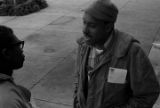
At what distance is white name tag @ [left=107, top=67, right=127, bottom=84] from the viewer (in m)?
2.25

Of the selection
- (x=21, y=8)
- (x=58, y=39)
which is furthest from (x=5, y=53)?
(x=21, y=8)

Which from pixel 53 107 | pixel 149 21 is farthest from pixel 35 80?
pixel 149 21

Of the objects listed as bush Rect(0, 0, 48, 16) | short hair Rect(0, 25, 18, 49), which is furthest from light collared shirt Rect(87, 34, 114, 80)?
bush Rect(0, 0, 48, 16)

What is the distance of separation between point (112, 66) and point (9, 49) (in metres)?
0.79

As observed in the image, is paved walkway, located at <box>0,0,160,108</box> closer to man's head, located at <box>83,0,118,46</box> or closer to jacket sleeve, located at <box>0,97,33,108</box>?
man's head, located at <box>83,0,118,46</box>

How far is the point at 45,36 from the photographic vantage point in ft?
27.7

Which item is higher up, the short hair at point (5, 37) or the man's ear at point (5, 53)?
the short hair at point (5, 37)

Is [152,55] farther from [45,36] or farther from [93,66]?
[93,66]

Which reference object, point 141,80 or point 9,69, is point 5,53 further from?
point 141,80

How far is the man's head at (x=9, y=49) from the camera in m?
1.96

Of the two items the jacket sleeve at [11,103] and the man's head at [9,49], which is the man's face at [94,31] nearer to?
the man's head at [9,49]

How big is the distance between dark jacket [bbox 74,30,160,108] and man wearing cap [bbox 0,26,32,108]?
0.58 meters

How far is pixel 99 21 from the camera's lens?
2221 mm

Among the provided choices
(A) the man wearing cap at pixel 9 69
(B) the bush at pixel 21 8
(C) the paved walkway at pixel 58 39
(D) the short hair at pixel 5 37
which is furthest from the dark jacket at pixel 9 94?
(B) the bush at pixel 21 8
